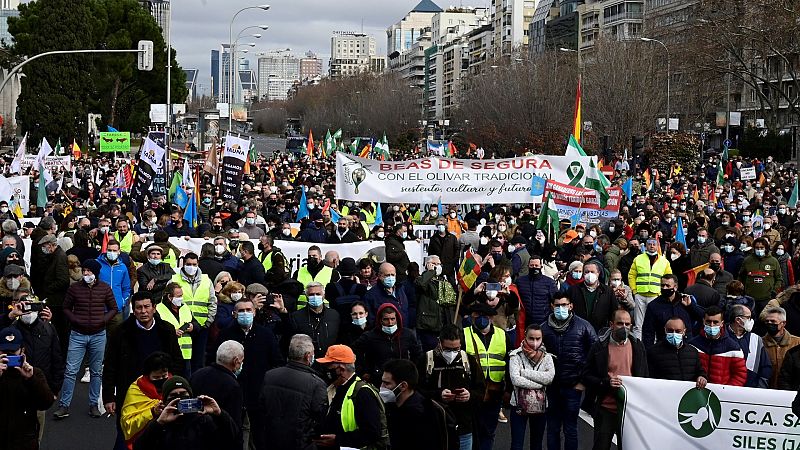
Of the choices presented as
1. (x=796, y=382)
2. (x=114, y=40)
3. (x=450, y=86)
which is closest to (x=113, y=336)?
(x=796, y=382)

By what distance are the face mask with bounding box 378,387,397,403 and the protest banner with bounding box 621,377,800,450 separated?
7.19ft

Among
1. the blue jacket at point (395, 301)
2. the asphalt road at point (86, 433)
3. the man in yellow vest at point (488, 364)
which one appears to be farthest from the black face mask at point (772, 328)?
the blue jacket at point (395, 301)

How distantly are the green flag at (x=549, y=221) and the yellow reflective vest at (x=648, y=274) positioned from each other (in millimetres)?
4341

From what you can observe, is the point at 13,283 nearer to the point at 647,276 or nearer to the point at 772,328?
the point at 772,328

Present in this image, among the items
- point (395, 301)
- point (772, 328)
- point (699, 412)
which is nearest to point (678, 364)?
point (699, 412)

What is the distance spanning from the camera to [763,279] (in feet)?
47.5

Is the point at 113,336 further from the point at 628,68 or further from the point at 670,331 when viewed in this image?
the point at 628,68

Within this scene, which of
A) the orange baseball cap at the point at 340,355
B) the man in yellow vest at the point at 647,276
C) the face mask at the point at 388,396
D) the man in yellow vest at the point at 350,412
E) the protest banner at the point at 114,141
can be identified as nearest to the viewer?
the man in yellow vest at the point at 350,412

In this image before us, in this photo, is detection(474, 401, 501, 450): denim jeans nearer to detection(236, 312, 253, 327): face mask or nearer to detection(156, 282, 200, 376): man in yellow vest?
detection(236, 312, 253, 327): face mask

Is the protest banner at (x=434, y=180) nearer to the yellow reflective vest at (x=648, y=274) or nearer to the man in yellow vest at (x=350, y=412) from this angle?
the yellow reflective vest at (x=648, y=274)

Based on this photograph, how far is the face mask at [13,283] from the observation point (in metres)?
10.8

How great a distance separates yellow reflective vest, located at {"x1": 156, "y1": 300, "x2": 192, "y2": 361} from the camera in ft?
34.5

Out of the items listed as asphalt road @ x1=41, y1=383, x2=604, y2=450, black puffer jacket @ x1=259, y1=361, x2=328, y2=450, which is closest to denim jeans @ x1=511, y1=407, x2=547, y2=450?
asphalt road @ x1=41, y1=383, x2=604, y2=450

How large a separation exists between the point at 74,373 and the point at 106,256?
1.92 m
